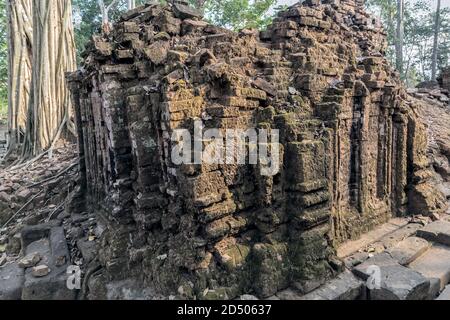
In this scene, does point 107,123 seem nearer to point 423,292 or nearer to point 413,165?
point 423,292

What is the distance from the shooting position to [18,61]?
9.44 m

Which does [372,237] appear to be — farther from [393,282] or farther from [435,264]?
[393,282]

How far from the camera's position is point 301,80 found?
423cm

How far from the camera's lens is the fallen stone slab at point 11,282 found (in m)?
3.95

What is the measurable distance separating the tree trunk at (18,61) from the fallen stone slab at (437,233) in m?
9.75

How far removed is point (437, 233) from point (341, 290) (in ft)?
7.25

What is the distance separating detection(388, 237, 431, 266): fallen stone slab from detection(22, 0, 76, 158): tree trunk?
7945mm

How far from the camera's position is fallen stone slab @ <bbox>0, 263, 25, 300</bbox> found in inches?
155

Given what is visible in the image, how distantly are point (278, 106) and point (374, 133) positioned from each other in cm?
184

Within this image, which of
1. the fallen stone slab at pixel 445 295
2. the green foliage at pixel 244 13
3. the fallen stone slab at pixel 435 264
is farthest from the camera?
the green foliage at pixel 244 13

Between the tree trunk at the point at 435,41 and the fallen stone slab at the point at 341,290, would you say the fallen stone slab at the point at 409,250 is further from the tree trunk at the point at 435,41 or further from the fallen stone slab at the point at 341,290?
the tree trunk at the point at 435,41

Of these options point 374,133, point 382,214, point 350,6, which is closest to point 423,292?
point 382,214

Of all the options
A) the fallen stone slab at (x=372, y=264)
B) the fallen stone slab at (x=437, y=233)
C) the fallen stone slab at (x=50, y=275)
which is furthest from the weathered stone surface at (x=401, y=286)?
the fallen stone slab at (x=50, y=275)

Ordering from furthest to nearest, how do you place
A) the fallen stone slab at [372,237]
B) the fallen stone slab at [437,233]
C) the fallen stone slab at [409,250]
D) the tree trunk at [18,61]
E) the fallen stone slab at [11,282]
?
the tree trunk at [18,61]
the fallen stone slab at [437,233]
the fallen stone slab at [372,237]
the fallen stone slab at [409,250]
the fallen stone slab at [11,282]
